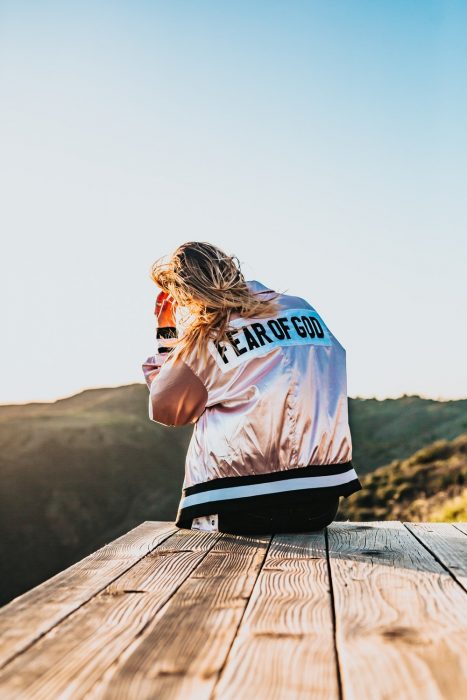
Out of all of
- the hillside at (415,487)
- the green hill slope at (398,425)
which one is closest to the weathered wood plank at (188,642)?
the hillside at (415,487)

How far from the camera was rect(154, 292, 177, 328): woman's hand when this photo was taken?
3.61 m

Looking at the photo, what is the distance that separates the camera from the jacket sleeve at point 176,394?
11.1 feet

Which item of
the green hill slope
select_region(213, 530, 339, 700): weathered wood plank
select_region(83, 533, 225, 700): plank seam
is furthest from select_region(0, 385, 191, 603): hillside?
select_region(213, 530, 339, 700): weathered wood plank

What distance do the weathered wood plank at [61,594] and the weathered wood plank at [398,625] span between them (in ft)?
2.26

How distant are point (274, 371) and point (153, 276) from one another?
70 cm

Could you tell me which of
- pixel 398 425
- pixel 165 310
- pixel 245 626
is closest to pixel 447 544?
pixel 245 626

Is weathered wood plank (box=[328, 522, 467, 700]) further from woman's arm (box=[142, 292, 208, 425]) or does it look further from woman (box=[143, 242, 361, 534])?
woman's arm (box=[142, 292, 208, 425])

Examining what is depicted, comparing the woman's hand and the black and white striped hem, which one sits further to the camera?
the woman's hand

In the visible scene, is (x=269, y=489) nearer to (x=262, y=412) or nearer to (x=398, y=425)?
(x=262, y=412)

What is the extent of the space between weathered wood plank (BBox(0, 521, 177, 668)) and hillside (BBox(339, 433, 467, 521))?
11.1 m

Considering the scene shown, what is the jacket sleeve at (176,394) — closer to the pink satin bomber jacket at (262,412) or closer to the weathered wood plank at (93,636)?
the pink satin bomber jacket at (262,412)

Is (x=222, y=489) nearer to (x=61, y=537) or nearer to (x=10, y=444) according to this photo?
(x=61, y=537)

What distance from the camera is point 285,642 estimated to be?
170cm

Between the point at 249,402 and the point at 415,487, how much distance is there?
1488 centimetres
